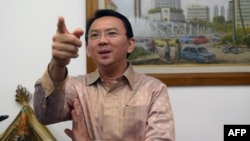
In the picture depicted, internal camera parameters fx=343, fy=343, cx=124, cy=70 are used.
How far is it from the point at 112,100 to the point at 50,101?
0.24 meters

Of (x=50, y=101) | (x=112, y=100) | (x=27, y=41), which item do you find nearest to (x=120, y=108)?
(x=112, y=100)

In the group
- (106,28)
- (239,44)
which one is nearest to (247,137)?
(239,44)

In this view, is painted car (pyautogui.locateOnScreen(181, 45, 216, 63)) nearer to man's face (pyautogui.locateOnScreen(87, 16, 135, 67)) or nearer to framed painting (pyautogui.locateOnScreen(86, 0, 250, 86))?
framed painting (pyautogui.locateOnScreen(86, 0, 250, 86))

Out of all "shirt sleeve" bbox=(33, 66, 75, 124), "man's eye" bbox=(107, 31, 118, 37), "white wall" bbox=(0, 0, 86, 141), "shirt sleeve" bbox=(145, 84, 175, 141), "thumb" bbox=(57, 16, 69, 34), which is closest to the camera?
"thumb" bbox=(57, 16, 69, 34)

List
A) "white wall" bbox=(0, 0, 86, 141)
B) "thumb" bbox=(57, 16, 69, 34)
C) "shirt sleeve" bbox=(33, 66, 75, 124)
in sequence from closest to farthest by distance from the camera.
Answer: "thumb" bbox=(57, 16, 69, 34) < "shirt sleeve" bbox=(33, 66, 75, 124) < "white wall" bbox=(0, 0, 86, 141)

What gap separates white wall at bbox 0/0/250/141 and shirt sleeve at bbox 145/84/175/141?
39 cm

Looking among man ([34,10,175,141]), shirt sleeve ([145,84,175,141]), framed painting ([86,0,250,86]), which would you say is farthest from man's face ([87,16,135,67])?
framed painting ([86,0,250,86])

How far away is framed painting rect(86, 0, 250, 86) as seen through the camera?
1.57 meters

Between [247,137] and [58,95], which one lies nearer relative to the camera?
[58,95]

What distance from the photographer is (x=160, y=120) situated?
1138 mm

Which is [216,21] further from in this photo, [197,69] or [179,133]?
[179,133]

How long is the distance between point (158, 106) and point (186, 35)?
0.53 m

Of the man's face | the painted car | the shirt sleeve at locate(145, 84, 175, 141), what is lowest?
the shirt sleeve at locate(145, 84, 175, 141)

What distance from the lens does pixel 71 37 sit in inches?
31.8
